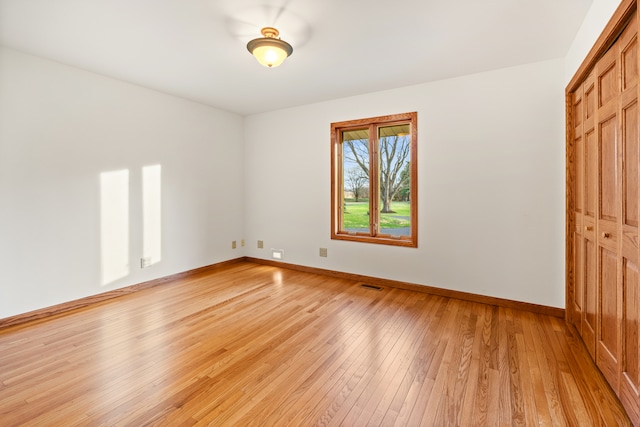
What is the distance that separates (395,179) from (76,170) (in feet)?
12.0

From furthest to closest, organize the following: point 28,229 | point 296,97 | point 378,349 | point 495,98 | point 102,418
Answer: point 296,97, point 495,98, point 28,229, point 378,349, point 102,418

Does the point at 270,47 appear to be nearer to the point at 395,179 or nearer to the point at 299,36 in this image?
the point at 299,36

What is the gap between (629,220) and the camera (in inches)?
64.0

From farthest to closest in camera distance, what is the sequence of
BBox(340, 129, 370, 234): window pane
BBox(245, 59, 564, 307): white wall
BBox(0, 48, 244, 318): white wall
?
BBox(340, 129, 370, 234): window pane, BBox(245, 59, 564, 307): white wall, BBox(0, 48, 244, 318): white wall

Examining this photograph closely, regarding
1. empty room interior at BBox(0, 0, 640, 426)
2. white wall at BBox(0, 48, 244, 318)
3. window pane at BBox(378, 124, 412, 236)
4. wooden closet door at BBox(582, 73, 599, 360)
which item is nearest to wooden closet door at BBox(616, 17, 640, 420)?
empty room interior at BBox(0, 0, 640, 426)

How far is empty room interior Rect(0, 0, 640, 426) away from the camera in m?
1.75

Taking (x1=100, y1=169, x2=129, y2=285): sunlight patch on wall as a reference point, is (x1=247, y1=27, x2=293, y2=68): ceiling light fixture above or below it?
above

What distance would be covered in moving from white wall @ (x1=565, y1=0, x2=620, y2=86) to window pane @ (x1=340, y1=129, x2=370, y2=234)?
2.20m

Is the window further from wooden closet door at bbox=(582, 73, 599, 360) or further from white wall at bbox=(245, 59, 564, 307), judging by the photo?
wooden closet door at bbox=(582, 73, 599, 360)

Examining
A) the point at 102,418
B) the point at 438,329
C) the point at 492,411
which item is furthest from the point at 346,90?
the point at 102,418

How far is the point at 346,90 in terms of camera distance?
12.8 feet

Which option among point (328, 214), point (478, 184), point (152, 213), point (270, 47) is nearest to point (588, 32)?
point (478, 184)

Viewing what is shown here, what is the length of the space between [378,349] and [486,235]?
1.88m

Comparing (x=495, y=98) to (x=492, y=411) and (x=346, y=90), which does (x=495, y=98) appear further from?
(x=492, y=411)
